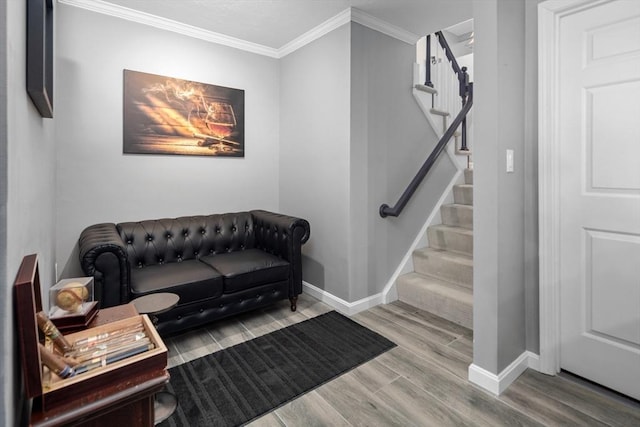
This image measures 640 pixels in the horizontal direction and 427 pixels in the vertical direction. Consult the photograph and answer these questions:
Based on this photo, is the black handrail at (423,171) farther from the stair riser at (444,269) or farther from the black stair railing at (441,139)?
the stair riser at (444,269)

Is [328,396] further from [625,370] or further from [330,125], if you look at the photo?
[330,125]

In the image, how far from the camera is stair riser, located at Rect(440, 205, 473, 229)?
334 cm

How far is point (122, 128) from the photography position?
2764 millimetres

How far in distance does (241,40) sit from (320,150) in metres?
1.38

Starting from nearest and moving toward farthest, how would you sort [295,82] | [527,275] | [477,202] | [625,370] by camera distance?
[625,370] < [477,202] < [527,275] < [295,82]

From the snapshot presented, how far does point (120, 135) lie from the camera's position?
277cm

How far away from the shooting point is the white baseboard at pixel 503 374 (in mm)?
1817

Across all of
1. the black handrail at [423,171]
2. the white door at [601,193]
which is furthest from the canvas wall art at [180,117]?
the white door at [601,193]

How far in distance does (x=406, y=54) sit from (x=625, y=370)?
2.86 m

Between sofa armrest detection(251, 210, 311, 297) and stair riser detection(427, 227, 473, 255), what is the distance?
1.35 m

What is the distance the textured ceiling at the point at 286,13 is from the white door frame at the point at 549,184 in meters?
0.93

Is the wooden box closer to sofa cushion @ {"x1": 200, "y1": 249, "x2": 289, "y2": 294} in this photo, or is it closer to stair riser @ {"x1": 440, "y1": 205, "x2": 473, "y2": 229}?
sofa cushion @ {"x1": 200, "y1": 249, "x2": 289, "y2": 294}

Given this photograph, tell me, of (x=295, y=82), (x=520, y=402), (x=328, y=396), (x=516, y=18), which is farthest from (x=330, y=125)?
(x=520, y=402)

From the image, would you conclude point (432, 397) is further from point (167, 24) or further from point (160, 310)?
point (167, 24)
